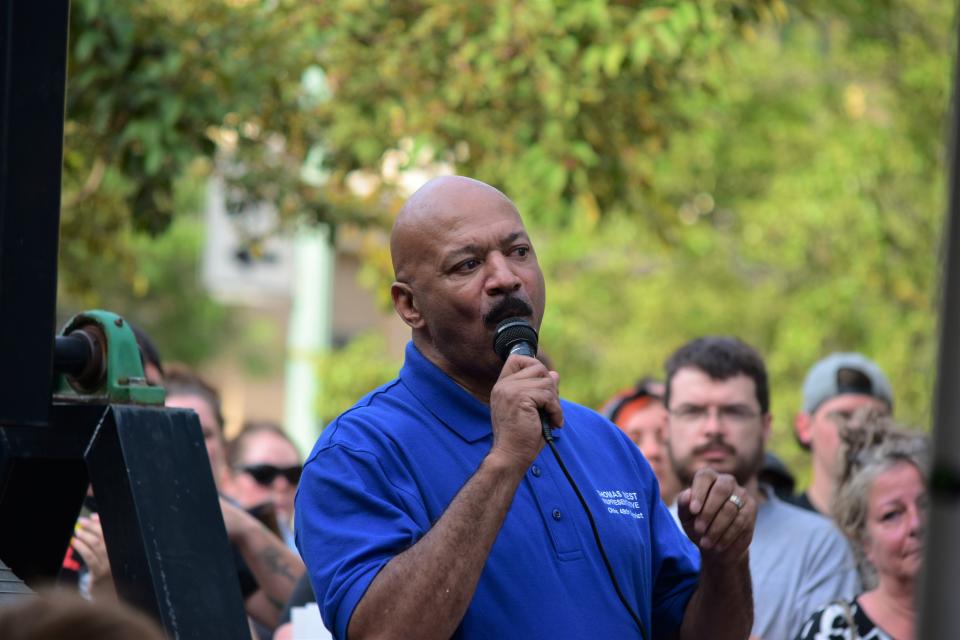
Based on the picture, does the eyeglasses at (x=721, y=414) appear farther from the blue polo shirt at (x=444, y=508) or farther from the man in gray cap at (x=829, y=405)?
the blue polo shirt at (x=444, y=508)

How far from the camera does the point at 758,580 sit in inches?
205

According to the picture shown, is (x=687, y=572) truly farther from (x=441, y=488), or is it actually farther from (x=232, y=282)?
(x=232, y=282)

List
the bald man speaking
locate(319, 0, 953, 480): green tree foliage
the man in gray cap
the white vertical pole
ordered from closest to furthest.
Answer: the bald man speaking
the man in gray cap
locate(319, 0, 953, 480): green tree foliage
the white vertical pole

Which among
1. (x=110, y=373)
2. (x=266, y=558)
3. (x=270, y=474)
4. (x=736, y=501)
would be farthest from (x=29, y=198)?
(x=270, y=474)

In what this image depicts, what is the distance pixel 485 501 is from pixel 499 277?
18.7 inches

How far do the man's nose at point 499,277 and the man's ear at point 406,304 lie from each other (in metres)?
0.20

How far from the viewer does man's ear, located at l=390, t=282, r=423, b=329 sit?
10.1 feet

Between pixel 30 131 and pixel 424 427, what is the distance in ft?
2.89

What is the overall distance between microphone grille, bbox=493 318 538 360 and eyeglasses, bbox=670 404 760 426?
108 inches

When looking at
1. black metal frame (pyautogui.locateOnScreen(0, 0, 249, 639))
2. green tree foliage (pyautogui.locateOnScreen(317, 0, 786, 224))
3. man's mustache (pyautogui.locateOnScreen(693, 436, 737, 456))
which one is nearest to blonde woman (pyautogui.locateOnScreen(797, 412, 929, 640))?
man's mustache (pyautogui.locateOnScreen(693, 436, 737, 456))

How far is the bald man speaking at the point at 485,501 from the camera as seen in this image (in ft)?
8.69

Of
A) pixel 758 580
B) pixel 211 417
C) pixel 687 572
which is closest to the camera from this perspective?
pixel 687 572

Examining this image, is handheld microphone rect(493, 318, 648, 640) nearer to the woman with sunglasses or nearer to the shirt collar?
the shirt collar

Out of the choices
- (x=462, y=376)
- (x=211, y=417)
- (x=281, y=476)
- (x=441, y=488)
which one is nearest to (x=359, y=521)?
(x=441, y=488)
